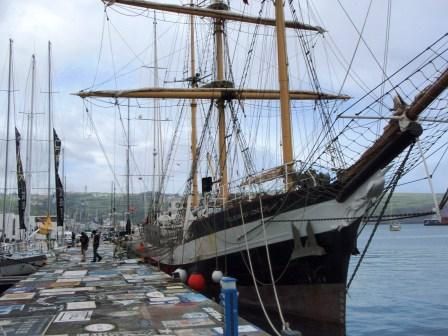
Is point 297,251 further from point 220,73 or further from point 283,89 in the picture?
point 220,73

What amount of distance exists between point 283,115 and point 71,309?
7.29 m

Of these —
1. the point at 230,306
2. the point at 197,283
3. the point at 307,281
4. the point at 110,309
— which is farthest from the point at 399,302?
the point at 230,306

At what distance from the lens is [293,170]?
43.6 ft

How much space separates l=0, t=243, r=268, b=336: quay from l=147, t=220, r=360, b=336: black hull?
77.0 inches

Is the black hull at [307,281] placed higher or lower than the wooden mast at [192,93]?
lower

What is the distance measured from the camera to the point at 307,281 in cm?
1267

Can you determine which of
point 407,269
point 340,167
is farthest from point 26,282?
point 407,269

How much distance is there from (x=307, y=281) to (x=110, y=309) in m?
4.63

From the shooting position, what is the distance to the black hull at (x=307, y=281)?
12.2 meters

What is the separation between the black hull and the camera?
40.1 ft

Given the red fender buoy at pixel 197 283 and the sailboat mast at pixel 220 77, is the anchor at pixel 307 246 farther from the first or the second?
the sailboat mast at pixel 220 77

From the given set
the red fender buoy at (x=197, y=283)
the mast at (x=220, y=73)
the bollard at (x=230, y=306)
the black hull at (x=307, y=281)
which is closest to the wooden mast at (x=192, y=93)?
the mast at (x=220, y=73)

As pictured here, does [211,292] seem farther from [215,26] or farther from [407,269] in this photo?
[407,269]

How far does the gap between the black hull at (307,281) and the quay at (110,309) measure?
1955mm
